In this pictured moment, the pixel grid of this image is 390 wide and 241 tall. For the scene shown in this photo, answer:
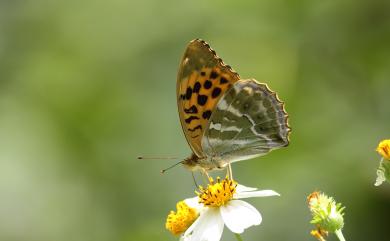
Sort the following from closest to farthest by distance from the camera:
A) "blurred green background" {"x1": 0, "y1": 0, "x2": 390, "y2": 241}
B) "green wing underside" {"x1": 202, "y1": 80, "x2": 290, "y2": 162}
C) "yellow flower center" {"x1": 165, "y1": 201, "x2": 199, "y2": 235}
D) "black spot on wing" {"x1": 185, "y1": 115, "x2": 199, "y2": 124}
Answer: "yellow flower center" {"x1": 165, "y1": 201, "x2": 199, "y2": 235}, "green wing underside" {"x1": 202, "y1": 80, "x2": 290, "y2": 162}, "black spot on wing" {"x1": 185, "y1": 115, "x2": 199, "y2": 124}, "blurred green background" {"x1": 0, "y1": 0, "x2": 390, "y2": 241}

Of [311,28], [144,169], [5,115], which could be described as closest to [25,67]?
[5,115]

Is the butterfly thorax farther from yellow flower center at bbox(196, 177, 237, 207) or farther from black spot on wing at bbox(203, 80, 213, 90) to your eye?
black spot on wing at bbox(203, 80, 213, 90)

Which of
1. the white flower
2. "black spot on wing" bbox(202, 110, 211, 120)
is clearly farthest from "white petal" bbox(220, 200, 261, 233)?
"black spot on wing" bbox(202, 110, 211, 120)

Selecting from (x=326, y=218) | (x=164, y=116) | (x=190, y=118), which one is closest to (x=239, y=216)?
(x=326, y=218)

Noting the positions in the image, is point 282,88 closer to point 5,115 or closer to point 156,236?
point 156,236

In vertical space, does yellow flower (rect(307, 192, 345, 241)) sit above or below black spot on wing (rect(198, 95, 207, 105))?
below

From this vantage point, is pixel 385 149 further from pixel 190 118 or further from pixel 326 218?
pixel 190 118
